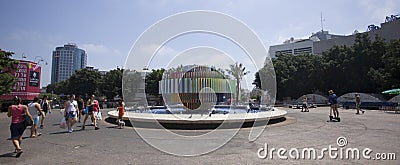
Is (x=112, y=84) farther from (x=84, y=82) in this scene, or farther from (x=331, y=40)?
(x=331, y=40)

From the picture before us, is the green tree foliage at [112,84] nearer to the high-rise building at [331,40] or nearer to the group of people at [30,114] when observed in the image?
the high-rise building at [331,40]

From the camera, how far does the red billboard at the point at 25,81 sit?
121 feet

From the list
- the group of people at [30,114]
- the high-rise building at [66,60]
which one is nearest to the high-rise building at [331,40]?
the group of people at [30,114]

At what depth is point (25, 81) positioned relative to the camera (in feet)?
125

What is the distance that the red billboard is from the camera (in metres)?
36.9

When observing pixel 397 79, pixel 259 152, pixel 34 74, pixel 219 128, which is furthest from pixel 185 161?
pixel 34 74

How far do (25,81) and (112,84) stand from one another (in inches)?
812

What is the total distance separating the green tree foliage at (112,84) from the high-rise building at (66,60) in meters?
55.6

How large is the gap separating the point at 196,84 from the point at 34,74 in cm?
3245

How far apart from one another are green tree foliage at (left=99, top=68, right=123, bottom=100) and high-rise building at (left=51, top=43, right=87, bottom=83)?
5556 centimetres

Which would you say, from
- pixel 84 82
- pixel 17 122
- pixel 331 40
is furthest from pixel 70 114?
pixel 331 40

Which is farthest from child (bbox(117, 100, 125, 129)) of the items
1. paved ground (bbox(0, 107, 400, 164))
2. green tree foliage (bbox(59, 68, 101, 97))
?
green tree foliage (bbox(59, 68, 101, 97))

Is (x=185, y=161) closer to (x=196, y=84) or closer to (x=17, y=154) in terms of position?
(x=17, y=154)

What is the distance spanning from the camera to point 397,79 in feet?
111
